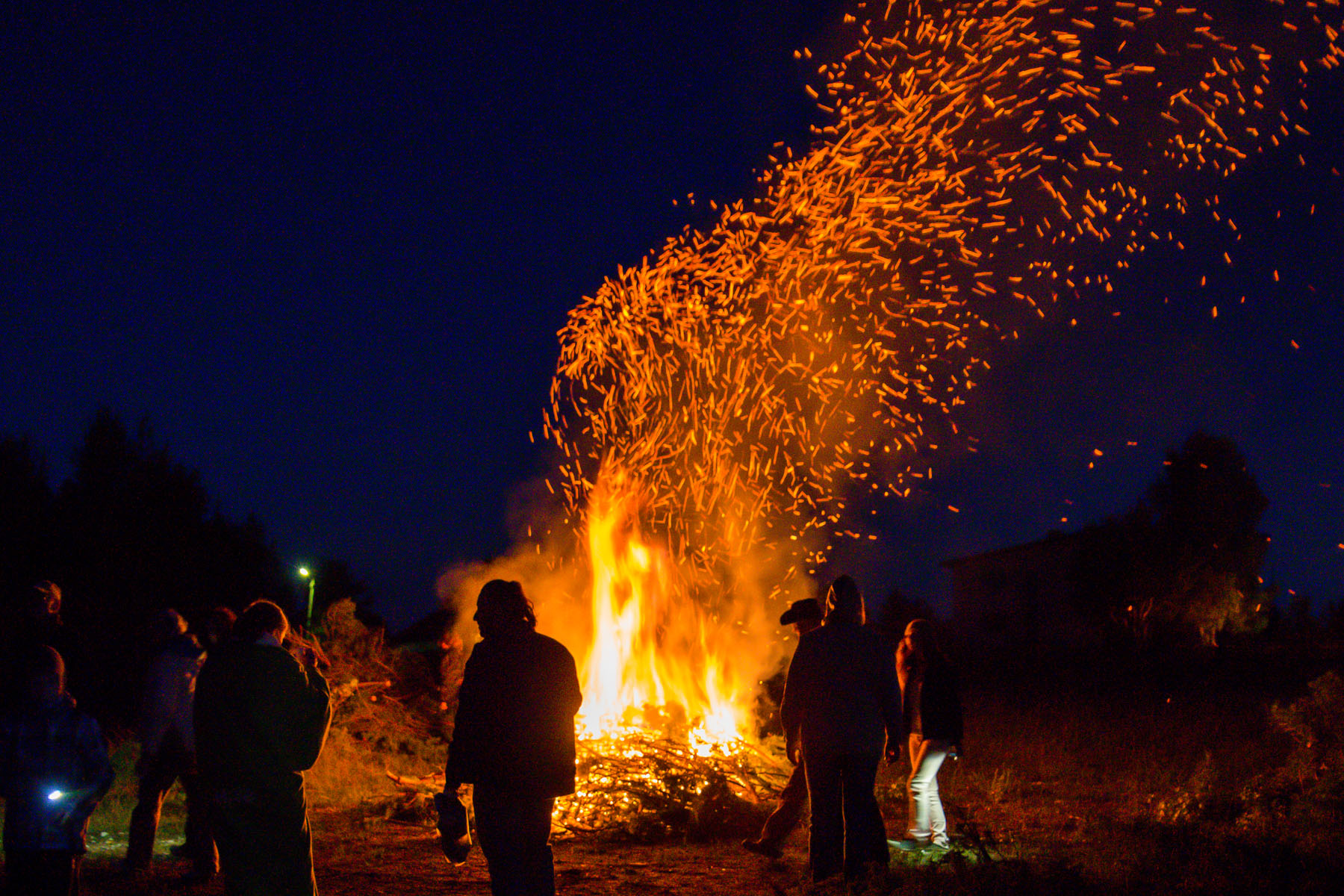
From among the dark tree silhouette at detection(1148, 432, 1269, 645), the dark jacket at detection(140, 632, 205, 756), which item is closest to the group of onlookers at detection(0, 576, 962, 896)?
the dark jacket at detection(140, 632, 205, 756)

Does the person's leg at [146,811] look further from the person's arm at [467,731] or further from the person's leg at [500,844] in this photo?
the person's leg at [500,844]

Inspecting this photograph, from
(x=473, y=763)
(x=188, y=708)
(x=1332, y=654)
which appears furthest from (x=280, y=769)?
(x=1332, y=654)

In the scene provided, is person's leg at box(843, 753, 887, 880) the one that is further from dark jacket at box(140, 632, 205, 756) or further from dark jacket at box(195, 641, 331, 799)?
dark jacket at box(140, 632, 205, 756)

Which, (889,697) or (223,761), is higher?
(889,697)

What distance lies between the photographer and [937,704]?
740 cm

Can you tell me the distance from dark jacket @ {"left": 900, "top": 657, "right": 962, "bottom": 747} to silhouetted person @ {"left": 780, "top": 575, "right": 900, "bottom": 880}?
50.5 inches

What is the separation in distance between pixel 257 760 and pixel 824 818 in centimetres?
319

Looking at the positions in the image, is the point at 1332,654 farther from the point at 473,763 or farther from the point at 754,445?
the point at 473,763

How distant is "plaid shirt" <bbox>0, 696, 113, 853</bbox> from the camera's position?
4.51m

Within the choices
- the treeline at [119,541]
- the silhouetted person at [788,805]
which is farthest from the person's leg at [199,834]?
the treeline at [119,541]

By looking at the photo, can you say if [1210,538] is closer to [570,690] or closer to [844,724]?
[844,724]

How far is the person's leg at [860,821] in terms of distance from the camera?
586cm

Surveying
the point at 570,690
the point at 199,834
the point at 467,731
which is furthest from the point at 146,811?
the point at 570,690

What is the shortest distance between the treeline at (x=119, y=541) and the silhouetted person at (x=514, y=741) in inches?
863
